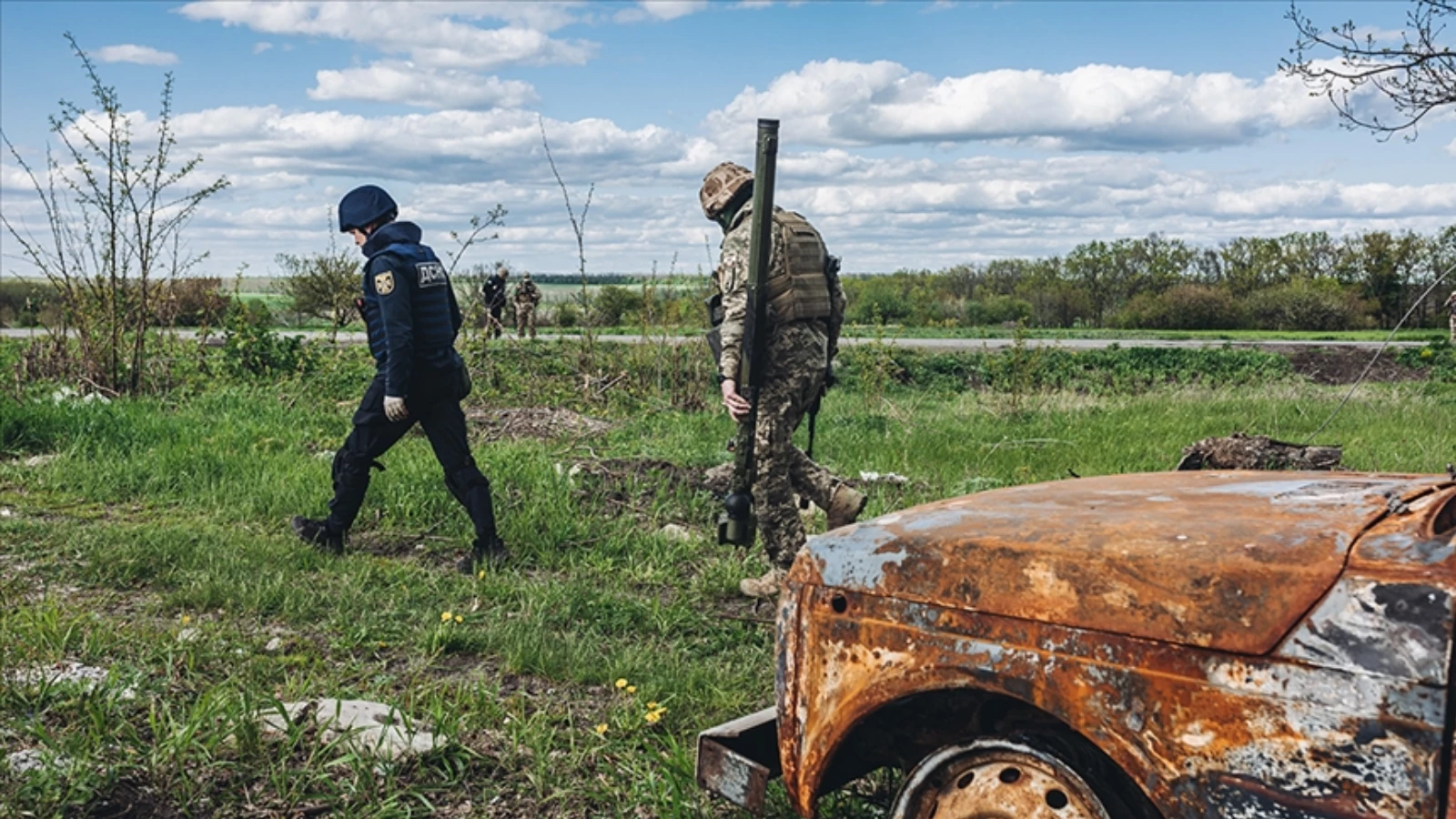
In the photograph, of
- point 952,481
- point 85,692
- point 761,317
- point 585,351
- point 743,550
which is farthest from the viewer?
point 585,351

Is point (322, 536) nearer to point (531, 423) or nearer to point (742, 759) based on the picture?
point (531, 423)

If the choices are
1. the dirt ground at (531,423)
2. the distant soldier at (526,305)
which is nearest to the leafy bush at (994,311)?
the distant soldier at (526,305)

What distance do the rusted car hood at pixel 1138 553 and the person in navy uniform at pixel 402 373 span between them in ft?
13.2

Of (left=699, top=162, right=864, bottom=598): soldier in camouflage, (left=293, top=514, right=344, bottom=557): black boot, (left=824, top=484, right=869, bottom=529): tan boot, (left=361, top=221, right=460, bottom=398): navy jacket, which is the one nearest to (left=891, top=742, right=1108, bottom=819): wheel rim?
(left=699, top=162, right=864, bottom=598): soldier in camouflage

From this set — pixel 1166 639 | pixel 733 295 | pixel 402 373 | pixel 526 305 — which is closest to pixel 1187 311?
pixel 526 305

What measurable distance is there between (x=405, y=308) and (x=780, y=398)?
6.37 ft

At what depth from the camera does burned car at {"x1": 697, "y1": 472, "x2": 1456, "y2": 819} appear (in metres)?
1.98

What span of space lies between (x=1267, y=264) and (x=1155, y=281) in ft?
10.7

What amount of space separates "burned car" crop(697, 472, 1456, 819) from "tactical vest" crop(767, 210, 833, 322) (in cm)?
303

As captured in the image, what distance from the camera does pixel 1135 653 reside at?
223cm

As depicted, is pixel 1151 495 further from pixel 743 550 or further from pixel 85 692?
pixel 743 550

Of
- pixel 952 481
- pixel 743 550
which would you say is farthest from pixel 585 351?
pixel 743 550

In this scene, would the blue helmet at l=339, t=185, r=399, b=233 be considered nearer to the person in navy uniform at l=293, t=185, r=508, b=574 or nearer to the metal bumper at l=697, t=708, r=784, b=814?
the person in navy uniform at l=293, t=185, r=508, b=574

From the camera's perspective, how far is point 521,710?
441cm
